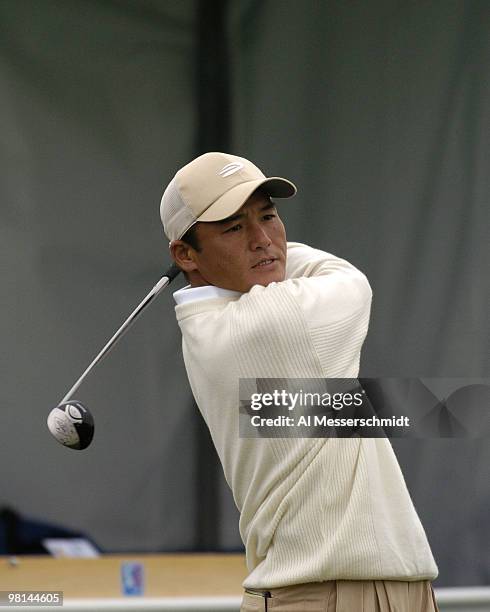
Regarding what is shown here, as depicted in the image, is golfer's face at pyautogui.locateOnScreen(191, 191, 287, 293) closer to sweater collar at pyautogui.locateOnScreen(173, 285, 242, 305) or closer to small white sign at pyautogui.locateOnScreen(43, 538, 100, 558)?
sweater collar at pyautogui.locateOnScreen(173, 285, 242, 305)

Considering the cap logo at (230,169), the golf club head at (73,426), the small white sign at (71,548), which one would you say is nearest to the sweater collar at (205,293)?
the cap logo at (230,169)

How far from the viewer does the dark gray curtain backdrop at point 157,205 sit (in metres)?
3.74

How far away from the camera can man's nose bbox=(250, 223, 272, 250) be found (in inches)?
88.5

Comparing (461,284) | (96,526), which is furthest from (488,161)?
(96,526)

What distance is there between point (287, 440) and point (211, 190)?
50cm

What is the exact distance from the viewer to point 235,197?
2215mm

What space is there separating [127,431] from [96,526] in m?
0.31

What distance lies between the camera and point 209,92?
3.82 meters

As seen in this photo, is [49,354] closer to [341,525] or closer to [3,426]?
[3,426]

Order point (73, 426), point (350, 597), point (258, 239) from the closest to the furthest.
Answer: point (350, 597) < point (258, 239) < point (73, 426)

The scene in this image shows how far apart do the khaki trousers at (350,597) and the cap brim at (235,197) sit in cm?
70

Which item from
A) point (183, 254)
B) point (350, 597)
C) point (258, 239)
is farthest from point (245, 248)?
point (350, 597)

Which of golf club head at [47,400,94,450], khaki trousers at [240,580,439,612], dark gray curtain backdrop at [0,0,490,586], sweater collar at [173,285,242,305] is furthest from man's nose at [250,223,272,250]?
dark gray curtain backdrop at [0,0,490,586]

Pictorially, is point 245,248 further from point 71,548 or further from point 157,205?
point 71,548
